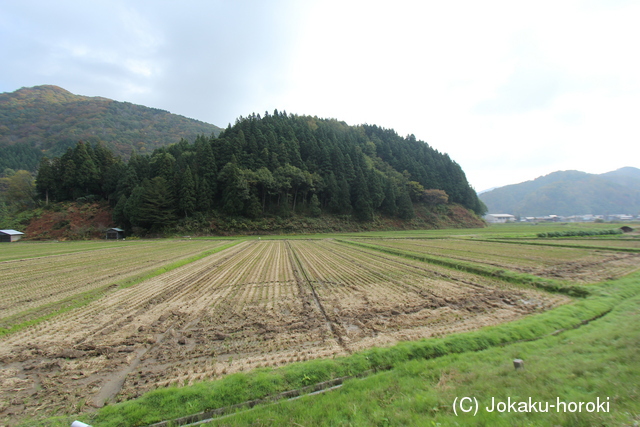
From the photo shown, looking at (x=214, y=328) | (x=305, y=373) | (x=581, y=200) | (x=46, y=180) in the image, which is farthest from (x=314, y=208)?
(x=581, y=200)

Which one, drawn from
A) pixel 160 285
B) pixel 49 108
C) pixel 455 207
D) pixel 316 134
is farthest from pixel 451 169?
pixel 49 108

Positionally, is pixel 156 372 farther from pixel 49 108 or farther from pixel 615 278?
pixel 49 108

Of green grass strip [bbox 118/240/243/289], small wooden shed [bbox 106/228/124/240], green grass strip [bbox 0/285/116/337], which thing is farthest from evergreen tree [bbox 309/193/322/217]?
green grass strip [bbox 0/285/116/337]

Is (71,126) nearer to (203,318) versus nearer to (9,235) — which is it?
(9,235)

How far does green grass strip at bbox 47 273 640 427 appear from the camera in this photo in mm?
3697

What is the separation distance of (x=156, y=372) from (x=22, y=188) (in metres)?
79.7

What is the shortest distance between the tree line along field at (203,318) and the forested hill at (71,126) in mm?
87269

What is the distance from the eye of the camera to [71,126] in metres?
109

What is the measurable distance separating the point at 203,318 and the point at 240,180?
41.1 meters

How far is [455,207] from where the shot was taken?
224 feet

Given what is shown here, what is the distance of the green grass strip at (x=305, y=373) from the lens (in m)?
3.70

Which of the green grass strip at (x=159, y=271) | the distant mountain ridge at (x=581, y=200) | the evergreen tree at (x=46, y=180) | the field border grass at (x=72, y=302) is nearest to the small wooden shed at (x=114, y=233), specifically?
the evergreen tree at (x=46, y=180)

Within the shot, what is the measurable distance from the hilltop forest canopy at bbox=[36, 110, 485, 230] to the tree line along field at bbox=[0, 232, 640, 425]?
33.0 meters

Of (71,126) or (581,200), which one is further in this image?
(581,200)
